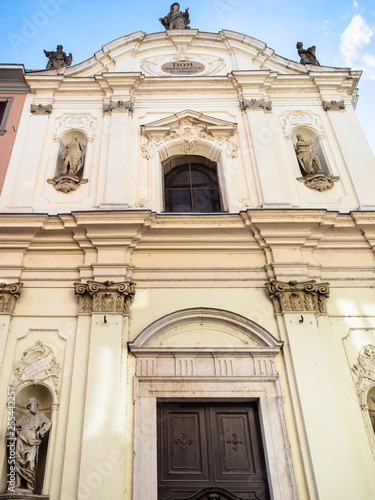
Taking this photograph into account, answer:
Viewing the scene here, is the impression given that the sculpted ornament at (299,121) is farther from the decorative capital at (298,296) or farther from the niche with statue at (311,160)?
the decorative capital at (298,296)

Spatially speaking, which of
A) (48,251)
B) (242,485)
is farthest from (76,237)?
(242,485)

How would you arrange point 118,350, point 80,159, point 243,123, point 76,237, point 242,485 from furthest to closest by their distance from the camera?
1. point 243,123
2. point 80,159
3. point 76,237
4. point 118,350
5. point 242,485

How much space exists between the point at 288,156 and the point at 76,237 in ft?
15.4

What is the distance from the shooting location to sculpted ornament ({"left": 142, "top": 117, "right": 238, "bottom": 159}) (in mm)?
9172

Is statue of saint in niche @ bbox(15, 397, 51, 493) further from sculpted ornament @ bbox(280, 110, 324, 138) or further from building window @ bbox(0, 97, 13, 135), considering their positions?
sculpted ornament @ bbox(280, 110, 324, 138)

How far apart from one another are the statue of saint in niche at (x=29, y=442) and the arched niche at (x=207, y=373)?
129 cm

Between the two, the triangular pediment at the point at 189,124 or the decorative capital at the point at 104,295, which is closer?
the decorative capital at the point at 104,295

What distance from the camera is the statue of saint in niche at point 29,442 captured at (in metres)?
5.56

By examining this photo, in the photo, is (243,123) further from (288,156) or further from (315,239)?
(315,239)

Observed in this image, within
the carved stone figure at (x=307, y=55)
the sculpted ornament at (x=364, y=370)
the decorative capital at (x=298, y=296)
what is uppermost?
the carved stone figure at (x=307, y=55)

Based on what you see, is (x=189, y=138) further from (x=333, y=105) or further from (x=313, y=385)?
(x=313, y=385)

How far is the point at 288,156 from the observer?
9.15 m

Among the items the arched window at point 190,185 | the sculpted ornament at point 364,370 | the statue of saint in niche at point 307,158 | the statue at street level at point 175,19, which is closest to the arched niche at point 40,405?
the arched window at point 190,185

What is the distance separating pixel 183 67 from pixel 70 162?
419 centimetres
